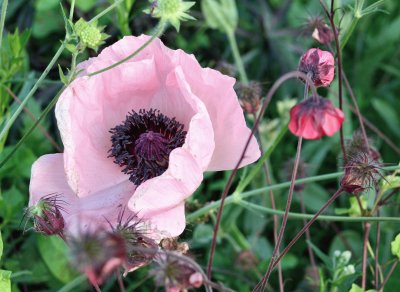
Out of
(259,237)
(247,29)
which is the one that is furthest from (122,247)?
(247,29)

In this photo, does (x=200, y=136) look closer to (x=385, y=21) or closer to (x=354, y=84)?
(x=354, y=84)

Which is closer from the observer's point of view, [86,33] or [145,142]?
[86,33]

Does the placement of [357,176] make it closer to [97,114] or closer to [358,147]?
[358,147]

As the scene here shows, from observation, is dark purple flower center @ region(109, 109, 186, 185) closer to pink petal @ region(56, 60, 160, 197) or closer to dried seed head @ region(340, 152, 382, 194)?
pink petal @ region(56, 60, 160, 197)

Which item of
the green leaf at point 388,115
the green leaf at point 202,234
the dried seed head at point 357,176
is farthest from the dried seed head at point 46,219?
the green leaf at point 388,115

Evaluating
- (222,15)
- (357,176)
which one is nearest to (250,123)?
(222,15)

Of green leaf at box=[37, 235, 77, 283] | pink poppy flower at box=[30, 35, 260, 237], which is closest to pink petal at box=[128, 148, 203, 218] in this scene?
pink poppy flower at box=[30, 35, 260, 237]
